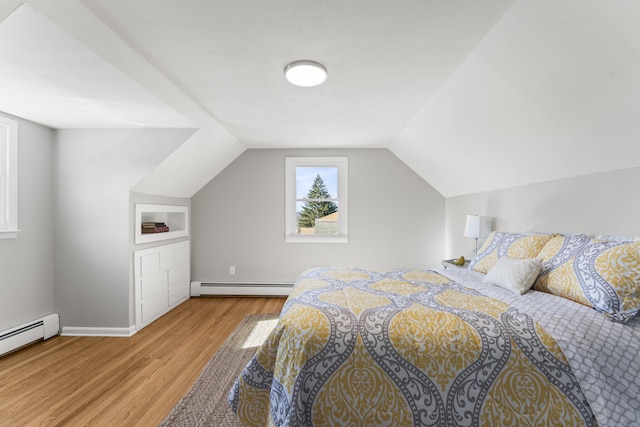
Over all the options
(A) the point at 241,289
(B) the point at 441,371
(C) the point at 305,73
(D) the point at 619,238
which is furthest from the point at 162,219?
(D) the point at 619,238

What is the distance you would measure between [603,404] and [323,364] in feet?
3.65

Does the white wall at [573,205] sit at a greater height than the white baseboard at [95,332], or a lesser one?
greater

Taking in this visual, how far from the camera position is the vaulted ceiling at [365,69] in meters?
1.54

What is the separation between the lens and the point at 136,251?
133 inches

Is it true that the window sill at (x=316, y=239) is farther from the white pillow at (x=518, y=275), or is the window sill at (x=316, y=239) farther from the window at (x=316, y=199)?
the white pillow at (x=518, y=275)

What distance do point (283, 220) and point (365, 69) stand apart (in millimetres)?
2893

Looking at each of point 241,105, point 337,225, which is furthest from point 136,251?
point 337,225

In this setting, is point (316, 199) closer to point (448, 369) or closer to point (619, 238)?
point (619, 238)

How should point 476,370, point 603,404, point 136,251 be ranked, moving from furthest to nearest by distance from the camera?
1. point 136,251
2. point 476,370
3. point 603,404

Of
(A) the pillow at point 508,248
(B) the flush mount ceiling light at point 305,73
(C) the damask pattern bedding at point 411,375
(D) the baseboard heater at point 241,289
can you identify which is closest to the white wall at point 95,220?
(D) the baseboard heater at point 241,289

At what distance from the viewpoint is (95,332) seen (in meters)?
3.27

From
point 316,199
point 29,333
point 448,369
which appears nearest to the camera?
point 448,369

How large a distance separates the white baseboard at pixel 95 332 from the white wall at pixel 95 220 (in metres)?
0.04

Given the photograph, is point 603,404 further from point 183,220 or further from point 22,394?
point 183,220
